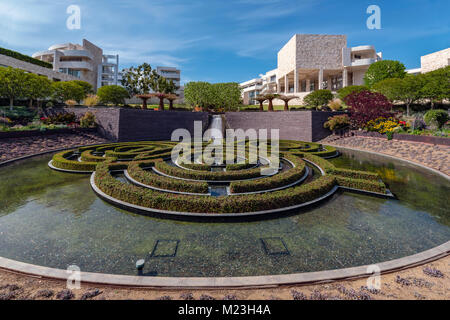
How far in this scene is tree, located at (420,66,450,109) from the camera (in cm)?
3725

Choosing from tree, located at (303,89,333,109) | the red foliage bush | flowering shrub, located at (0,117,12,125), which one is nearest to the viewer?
flowering shrub, located at (0,117,12,125)

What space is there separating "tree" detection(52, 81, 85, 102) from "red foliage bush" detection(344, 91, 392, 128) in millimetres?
54172

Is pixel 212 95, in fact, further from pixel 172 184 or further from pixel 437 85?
pixel 437 85

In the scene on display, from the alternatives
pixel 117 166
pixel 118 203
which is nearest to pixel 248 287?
Answer: pixel 118 203

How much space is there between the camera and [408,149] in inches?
887

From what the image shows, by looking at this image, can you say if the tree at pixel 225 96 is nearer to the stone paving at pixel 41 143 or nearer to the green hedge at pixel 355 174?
the stone paving at pixel 41 143

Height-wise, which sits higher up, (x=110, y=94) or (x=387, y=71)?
(x=387, y=71)

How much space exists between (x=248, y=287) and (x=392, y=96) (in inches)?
1991

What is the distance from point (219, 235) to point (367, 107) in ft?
112

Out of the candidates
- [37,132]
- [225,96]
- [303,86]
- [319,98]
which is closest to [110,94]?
[225,96]

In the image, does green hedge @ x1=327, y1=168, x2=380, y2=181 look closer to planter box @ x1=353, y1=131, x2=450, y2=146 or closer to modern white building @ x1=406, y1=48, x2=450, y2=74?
planter box @ x1=353, y1=131, x2=450, y2=146

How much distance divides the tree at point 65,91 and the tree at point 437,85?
6922 centimetres

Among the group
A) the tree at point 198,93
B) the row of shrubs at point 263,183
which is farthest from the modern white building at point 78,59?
the row of shrubs at point 263,183

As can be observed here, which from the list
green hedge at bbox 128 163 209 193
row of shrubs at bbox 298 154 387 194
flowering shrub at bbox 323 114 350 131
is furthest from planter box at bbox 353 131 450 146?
green hedge at bbox 128 163 209 193
